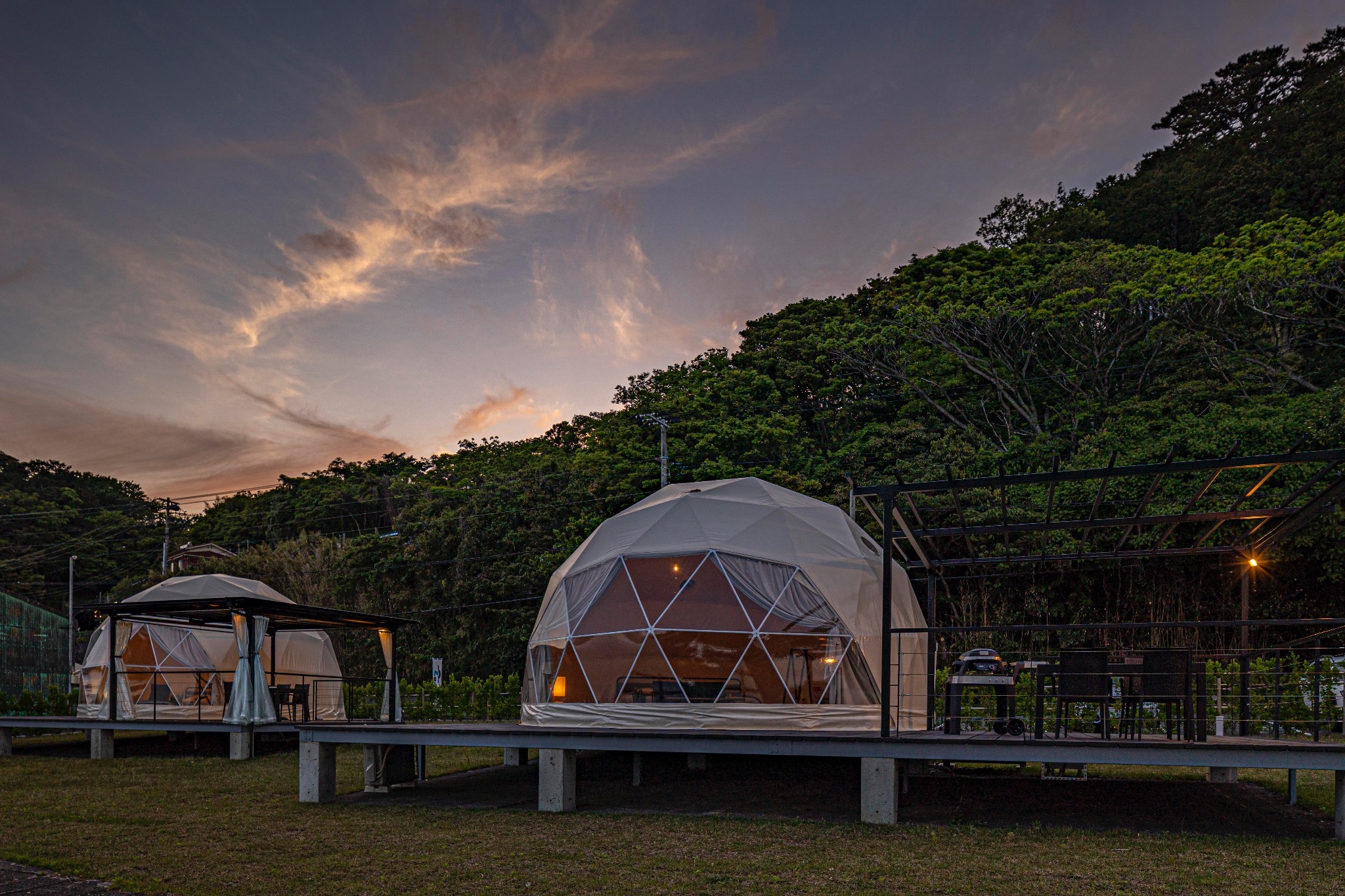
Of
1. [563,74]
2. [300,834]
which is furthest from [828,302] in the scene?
[300,834]

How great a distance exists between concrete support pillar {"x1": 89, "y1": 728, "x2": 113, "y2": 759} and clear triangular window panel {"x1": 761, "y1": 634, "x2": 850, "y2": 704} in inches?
535

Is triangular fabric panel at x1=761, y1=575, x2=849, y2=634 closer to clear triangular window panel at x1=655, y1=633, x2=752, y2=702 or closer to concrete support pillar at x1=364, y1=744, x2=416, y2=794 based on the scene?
clear triangular window panel at x1=655, y1=633, x2=752, y2=702

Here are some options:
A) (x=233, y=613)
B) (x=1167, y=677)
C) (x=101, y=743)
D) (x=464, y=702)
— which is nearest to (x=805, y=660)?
(x=1167, y=677)

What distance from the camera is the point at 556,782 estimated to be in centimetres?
1180

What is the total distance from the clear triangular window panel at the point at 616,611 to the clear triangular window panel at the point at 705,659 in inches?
19.2

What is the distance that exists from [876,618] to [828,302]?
80.7ft

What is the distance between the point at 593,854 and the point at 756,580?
5411 mm

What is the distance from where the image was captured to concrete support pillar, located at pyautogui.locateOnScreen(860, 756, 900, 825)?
34.6ft

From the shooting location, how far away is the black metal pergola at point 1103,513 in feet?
32.2

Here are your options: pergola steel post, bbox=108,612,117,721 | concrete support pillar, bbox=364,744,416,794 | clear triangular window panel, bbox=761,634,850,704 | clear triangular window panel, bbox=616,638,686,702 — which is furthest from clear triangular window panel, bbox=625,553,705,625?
pergola steel post, bbox=108,612,117,721

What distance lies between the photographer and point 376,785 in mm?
13547

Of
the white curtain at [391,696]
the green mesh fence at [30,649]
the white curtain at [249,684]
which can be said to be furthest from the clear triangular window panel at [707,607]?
the green mesh fence at [30,649]

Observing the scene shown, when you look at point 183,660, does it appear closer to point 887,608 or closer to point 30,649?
point 30,649

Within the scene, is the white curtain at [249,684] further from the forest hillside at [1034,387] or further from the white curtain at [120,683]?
the forest hillside at [1034,387]
